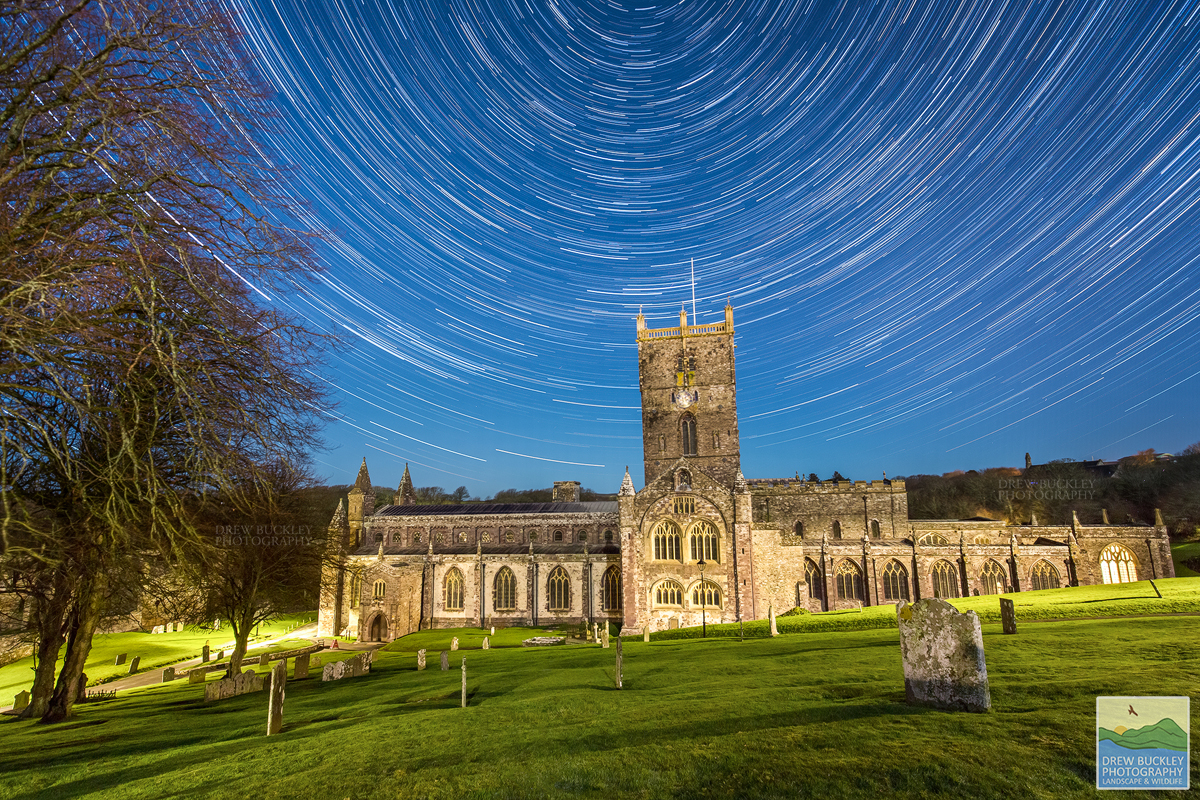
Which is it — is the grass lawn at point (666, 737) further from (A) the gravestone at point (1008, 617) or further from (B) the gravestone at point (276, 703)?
(B) the gravestone at point (276, 703)

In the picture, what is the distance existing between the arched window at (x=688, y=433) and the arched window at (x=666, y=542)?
9.43 metres

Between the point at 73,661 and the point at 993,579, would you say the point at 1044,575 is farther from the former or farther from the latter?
the point at 73,661

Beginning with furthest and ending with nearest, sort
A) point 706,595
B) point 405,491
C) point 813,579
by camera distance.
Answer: point 405,491
point 813,579
point 706,595

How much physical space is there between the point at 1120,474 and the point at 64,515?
99591mm

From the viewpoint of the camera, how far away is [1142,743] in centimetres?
700

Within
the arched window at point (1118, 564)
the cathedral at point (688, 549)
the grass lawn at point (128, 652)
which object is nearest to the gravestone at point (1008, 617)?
the cathedral at point (688, 549)

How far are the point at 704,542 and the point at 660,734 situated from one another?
28.4 metres

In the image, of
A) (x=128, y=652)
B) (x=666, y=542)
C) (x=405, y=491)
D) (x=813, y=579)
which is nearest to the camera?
(x=666, y=542)

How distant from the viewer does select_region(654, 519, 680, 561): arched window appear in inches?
1467

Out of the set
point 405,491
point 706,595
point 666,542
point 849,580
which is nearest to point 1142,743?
point 706,595

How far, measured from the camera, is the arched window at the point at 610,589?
42.9 metres

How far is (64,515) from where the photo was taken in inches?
332

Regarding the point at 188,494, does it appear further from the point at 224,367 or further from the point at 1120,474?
the point at 1120,474

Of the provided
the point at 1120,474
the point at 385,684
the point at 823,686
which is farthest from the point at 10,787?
the point at 1120,474
